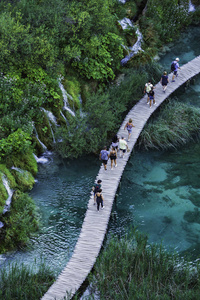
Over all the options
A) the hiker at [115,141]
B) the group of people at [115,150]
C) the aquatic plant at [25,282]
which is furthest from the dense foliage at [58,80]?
the aquatic plant at [25,282]

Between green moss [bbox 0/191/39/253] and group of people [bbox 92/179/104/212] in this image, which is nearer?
green moss [bbox 0/191/39/253]

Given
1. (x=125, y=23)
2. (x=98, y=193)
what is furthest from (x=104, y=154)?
(x=125, y=23)

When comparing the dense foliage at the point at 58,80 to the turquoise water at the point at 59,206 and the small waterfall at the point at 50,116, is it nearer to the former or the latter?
the small waterfall at the point at 50,116

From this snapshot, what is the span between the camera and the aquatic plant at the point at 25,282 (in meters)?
12.6

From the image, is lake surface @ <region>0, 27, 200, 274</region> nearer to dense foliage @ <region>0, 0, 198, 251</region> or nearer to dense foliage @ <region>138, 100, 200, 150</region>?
dense foliage @ <region>138, 100, 200, 150</region>

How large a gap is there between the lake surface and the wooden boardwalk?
2.28ft

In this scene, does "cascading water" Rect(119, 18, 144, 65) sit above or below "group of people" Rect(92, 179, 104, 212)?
above

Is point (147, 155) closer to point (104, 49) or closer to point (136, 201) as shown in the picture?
point (136, 201)

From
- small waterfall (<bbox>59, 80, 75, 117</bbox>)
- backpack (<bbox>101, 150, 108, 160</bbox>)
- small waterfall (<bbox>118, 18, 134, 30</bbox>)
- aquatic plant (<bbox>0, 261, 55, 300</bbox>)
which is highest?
small waterfall (<bbox>118, 18, 134, 30</bbox>)

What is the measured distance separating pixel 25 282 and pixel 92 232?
328cm

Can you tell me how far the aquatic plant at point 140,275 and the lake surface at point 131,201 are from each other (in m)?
1.20

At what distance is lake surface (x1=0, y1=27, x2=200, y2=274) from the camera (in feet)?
51.0

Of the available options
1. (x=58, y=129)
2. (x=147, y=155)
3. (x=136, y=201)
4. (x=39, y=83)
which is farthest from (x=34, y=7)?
(x=136, y=201)

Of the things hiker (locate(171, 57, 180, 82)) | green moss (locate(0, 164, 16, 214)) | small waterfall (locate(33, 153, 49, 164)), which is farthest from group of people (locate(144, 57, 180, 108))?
green moss (locate(0, 164, 16, 214))
